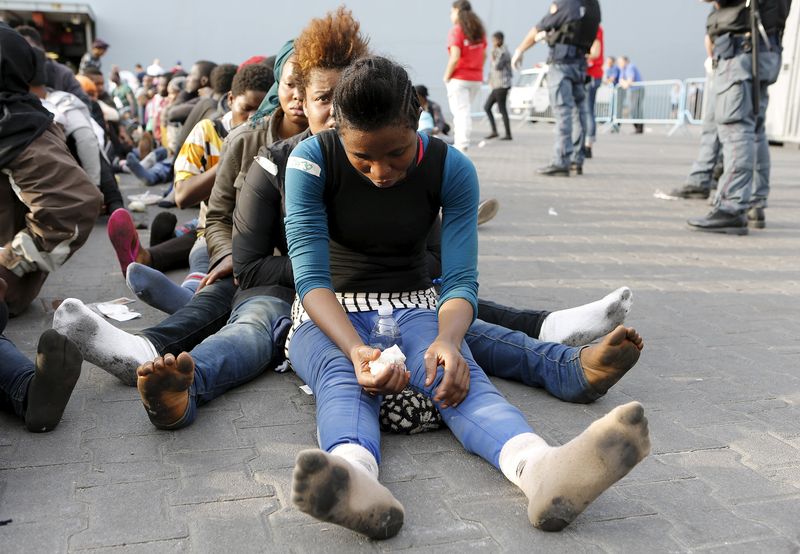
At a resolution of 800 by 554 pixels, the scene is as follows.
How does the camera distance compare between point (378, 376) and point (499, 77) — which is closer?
point (378, 376)

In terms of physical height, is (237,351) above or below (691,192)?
above

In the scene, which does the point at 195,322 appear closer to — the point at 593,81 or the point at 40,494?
the point at 40,494

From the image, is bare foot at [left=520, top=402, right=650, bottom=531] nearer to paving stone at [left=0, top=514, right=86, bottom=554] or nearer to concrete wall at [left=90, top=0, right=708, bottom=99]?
paving stone at [left=0, top=514, right=86, bottom=554]

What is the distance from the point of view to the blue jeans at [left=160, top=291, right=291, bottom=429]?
300 centimetres

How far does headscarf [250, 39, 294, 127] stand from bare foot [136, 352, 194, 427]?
1.94 m

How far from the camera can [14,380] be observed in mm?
2842

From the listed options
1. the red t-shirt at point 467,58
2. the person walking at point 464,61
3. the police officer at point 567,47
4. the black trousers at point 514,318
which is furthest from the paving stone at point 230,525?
the red t-shirt at point 467,58

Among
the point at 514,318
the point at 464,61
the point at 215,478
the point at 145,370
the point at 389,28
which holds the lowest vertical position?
the point at 215,478

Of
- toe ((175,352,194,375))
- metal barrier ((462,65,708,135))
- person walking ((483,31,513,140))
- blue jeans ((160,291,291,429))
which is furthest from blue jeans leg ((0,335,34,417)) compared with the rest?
metal barrier ((462,65,708,135))

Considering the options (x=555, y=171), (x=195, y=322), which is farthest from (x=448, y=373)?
(x=555, y=171)

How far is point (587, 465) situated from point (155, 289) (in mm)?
2585

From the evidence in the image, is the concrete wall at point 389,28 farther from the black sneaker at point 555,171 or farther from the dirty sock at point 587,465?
the dirty sock at point 587,465

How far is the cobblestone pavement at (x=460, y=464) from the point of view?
215 centimetres

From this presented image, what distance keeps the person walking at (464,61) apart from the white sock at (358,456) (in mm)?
9017
